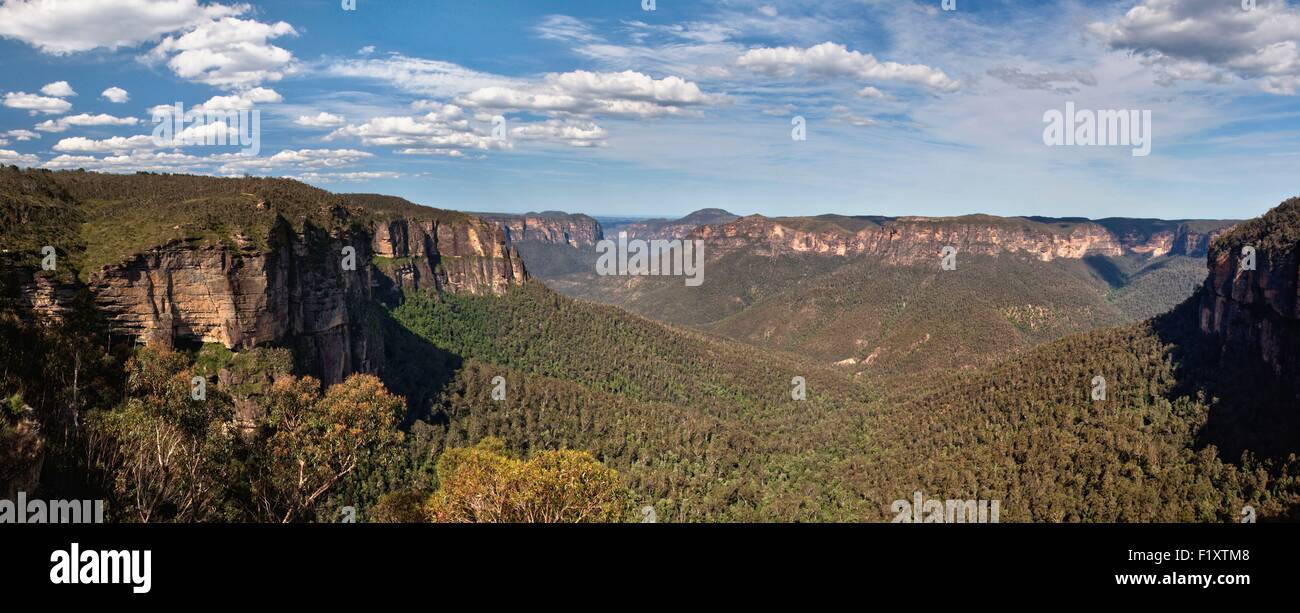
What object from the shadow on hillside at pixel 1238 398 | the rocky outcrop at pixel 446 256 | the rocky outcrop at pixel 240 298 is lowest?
the shadow on hillside at pixel 1238 398

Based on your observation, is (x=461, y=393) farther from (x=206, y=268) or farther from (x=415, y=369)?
(x=206, y=268)

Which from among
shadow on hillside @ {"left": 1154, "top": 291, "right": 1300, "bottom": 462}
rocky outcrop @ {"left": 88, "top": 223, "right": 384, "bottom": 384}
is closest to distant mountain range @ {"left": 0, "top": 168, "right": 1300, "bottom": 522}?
rocky outcrop @ {"left": 88, "top": 223, "right": 384, "bottom": 384}

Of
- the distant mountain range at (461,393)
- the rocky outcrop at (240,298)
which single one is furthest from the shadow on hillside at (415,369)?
Result: the rocky outcrop at (240,298)

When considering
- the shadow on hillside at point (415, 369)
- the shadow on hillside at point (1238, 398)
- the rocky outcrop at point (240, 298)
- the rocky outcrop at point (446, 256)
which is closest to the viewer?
the rocky outcrop at point (240, 298)

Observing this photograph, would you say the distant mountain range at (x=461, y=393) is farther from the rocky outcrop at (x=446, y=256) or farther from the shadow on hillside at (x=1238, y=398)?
the rocky outcrop at (x=446, y=256)

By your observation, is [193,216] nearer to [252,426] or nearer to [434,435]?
[252,426]

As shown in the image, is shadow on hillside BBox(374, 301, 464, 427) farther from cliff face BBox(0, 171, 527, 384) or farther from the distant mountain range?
cliff face BBox(0, 171, 527, 384)

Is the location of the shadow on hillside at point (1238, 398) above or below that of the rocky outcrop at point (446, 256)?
below
